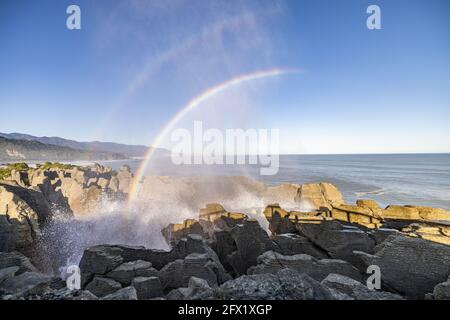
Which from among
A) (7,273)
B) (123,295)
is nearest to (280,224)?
(123,295)

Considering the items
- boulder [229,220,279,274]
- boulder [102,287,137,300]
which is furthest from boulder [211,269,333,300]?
boulder [229,220,279,274]

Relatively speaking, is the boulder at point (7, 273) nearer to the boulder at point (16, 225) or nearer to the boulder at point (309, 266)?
the boulder at point (16, 225)

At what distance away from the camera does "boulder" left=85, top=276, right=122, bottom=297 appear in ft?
18.5

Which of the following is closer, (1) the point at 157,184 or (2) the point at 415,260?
(2) the point at 415,260

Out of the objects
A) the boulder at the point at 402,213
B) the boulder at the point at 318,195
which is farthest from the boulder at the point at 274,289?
the boulder at the point at 318,195

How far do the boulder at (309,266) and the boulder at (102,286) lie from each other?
3.74 meters

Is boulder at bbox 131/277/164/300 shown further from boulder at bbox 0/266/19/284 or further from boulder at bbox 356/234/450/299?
boulder at bbox 356/234/450/299

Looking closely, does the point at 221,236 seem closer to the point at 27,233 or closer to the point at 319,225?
the point at 319,225

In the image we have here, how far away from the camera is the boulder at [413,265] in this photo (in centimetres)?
524

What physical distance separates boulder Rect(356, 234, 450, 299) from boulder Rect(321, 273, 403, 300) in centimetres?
187
